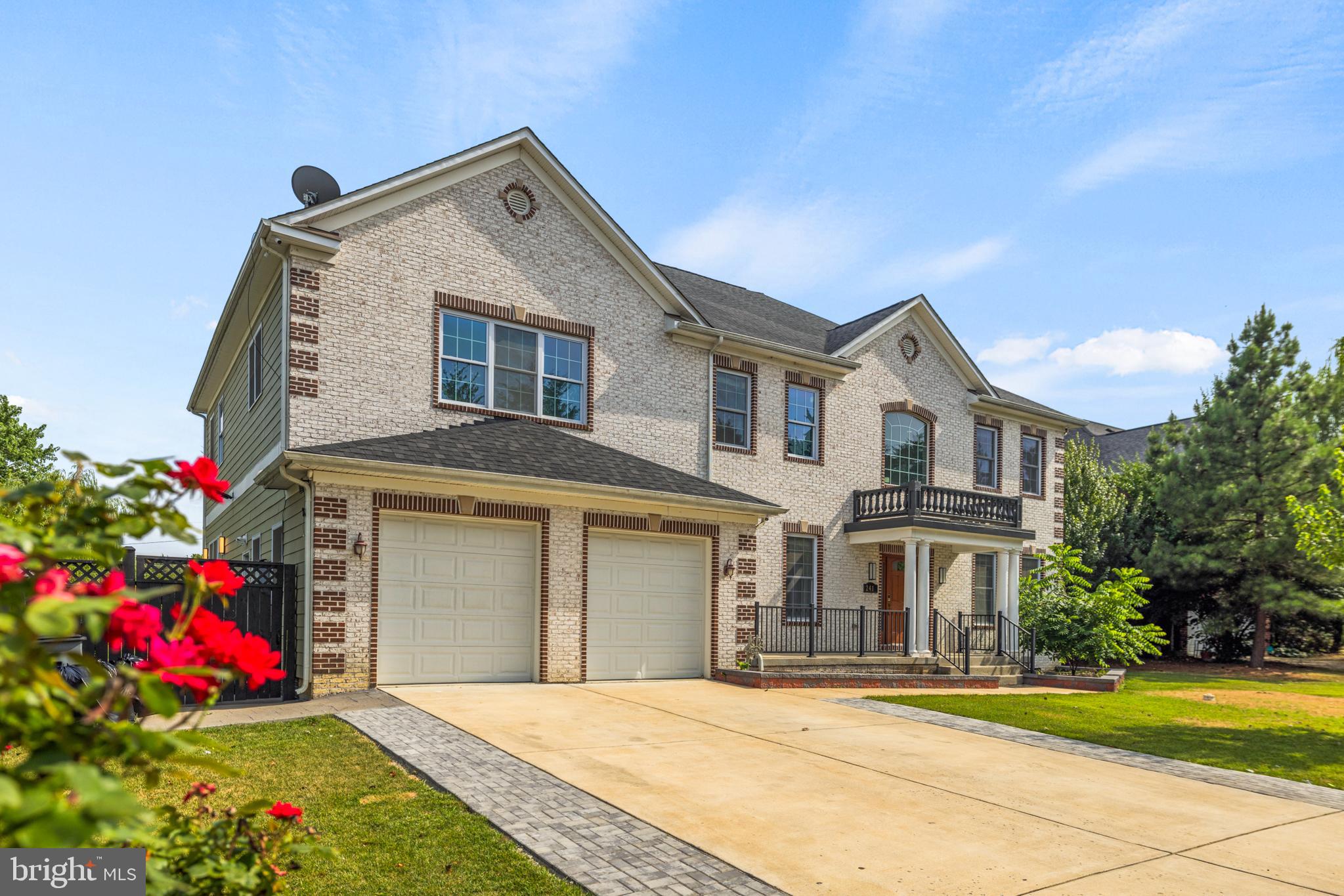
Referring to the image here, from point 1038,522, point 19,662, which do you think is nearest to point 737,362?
point 1038,522

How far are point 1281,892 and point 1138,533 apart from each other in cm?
2737

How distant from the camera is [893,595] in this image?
73.1 feet

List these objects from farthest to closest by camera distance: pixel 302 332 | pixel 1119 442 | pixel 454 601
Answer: pixel 1119 442 → pixel 454 601 → pixel 302 332

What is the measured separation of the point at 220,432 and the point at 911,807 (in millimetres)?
20751

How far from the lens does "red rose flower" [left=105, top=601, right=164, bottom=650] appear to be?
1998 millimetres

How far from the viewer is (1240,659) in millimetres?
29516

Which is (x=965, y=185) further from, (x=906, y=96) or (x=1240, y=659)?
(x=1240, y=659)

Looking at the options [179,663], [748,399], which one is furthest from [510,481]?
[179,663]

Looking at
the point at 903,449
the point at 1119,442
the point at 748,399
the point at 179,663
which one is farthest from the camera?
the point at 1119,442

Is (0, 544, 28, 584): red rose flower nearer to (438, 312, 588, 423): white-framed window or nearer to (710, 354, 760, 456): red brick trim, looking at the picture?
(438, 312, 588, 423): white-framed window

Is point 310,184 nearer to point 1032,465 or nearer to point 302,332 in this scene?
point 302,332

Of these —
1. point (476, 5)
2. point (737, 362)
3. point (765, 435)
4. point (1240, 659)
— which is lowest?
point (1240, 659)

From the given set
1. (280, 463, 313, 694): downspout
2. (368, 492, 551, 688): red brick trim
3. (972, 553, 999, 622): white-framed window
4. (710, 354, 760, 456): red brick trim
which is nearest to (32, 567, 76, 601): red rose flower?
(280, 463, 313, 694): downspout

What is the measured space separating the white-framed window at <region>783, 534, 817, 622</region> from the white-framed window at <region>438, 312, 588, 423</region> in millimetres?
6537
